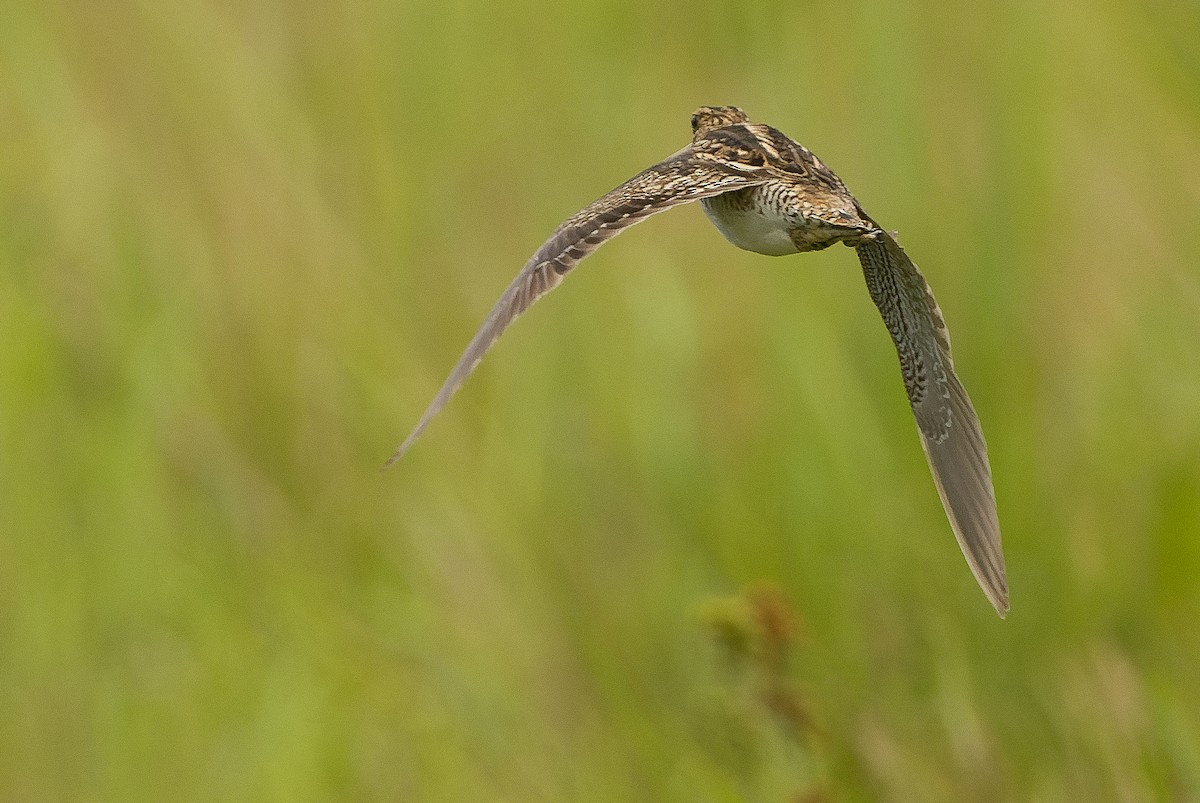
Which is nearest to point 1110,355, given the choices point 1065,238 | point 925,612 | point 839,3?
point 1065,238

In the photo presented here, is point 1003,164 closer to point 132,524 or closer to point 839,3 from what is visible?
point 839,3

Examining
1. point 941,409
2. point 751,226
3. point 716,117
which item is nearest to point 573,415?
point 716,117

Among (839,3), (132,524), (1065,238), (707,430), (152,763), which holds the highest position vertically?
(839,3)

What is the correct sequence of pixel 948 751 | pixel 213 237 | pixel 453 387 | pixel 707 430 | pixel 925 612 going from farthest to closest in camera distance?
pixel 213 237
pixel 707 430
pixel 925 612
pixel 948 751
pixel 453 387

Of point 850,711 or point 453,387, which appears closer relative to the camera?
point 453,387

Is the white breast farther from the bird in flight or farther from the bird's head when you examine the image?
the bird's head

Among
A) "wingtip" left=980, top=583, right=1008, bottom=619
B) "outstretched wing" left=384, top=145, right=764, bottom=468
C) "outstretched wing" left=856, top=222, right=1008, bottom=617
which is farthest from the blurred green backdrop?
"outstretched wing" left=384, top=145, right=764, bottom=468

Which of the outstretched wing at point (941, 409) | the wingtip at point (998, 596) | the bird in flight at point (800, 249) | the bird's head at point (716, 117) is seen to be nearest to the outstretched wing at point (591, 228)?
the bird in flight at point (800, 249)
